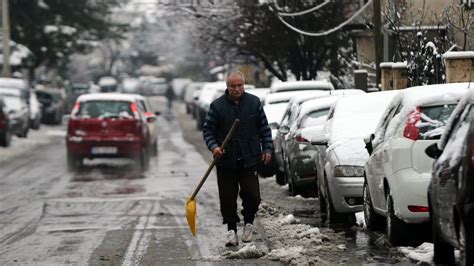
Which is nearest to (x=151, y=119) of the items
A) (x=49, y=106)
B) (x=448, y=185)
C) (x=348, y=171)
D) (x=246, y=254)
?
(x=348, y=171)

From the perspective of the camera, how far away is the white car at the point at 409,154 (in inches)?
445

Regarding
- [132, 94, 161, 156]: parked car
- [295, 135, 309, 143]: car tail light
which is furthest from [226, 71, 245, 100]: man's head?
[132, 94, 161, 156]: parked car

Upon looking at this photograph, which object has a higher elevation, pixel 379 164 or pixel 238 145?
pixel 238 145

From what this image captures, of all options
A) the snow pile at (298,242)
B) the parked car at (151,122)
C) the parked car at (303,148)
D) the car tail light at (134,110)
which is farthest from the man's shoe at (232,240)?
the parked car at (151,122)

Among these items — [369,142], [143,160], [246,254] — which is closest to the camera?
[246,254]

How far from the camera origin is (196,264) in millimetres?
11367

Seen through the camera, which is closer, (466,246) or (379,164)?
(466,246)

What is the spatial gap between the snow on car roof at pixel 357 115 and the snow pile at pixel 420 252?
326cm

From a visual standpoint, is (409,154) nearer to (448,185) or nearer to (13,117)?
(448,185)

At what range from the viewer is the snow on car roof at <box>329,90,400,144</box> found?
15273 millimetres

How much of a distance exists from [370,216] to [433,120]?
81.3 inches

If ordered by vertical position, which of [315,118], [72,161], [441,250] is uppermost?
[315,118]

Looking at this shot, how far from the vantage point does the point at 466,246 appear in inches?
353

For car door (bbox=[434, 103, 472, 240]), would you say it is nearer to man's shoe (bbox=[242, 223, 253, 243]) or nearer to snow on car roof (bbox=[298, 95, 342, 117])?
man's shoe (bbox=[242, 223, 253, 243])
